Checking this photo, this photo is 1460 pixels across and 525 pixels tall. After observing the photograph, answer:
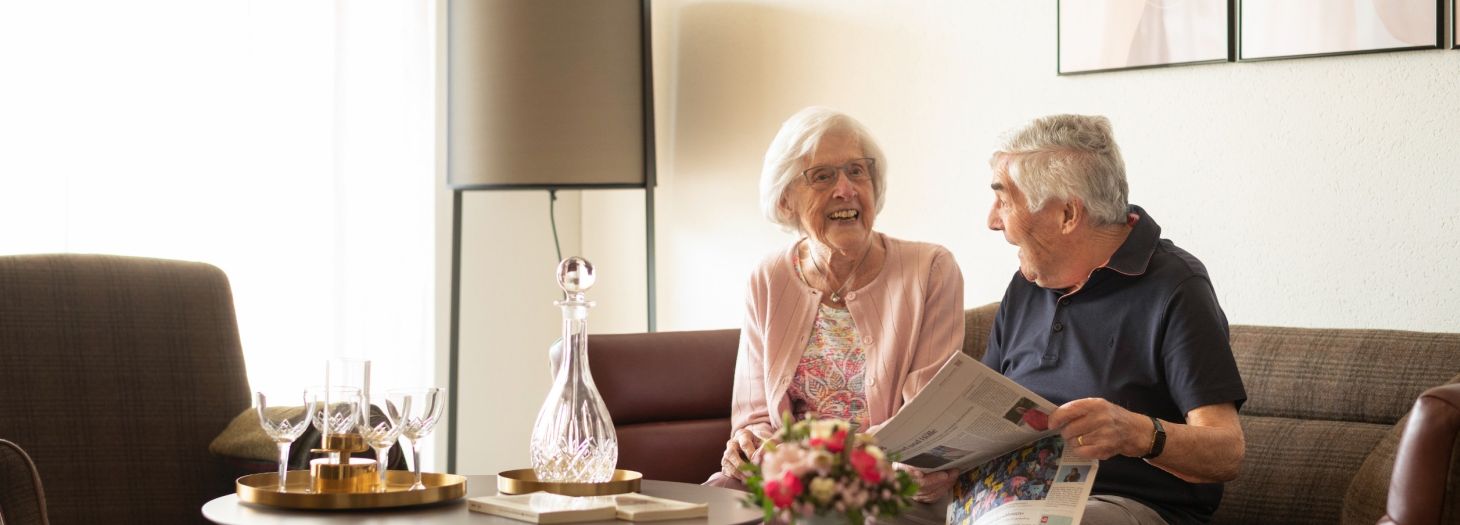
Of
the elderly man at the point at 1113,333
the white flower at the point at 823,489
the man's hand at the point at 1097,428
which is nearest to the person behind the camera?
the white flower at the point at 823,489

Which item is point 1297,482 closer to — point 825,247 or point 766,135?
point 825,247

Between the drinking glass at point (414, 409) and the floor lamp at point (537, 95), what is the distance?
164 centimetres

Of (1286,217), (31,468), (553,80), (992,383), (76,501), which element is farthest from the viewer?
(553,80)

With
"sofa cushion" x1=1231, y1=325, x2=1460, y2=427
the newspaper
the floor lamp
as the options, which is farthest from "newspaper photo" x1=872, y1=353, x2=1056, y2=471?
the floor lamp

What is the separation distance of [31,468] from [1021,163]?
5.17 feet

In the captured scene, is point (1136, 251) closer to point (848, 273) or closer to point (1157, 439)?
point (1157, 439)

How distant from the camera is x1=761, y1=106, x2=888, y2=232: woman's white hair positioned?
2652mm

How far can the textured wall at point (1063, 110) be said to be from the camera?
2678 mm

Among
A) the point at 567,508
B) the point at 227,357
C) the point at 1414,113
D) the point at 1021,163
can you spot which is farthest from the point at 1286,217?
the point at 227,357

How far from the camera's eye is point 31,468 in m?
2.11

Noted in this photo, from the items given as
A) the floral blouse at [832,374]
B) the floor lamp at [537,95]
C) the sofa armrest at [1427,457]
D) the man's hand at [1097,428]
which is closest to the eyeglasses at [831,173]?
the floral blouse at [832,374]

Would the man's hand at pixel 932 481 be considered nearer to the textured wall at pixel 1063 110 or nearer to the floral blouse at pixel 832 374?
the floral blouse at pixel 832 374

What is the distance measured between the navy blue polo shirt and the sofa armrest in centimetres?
25

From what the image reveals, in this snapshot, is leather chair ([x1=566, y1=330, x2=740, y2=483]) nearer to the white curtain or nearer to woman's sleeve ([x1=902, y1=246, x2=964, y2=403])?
woman's sleeve ([x1=902, y1=246, x2=964, y2=403])
